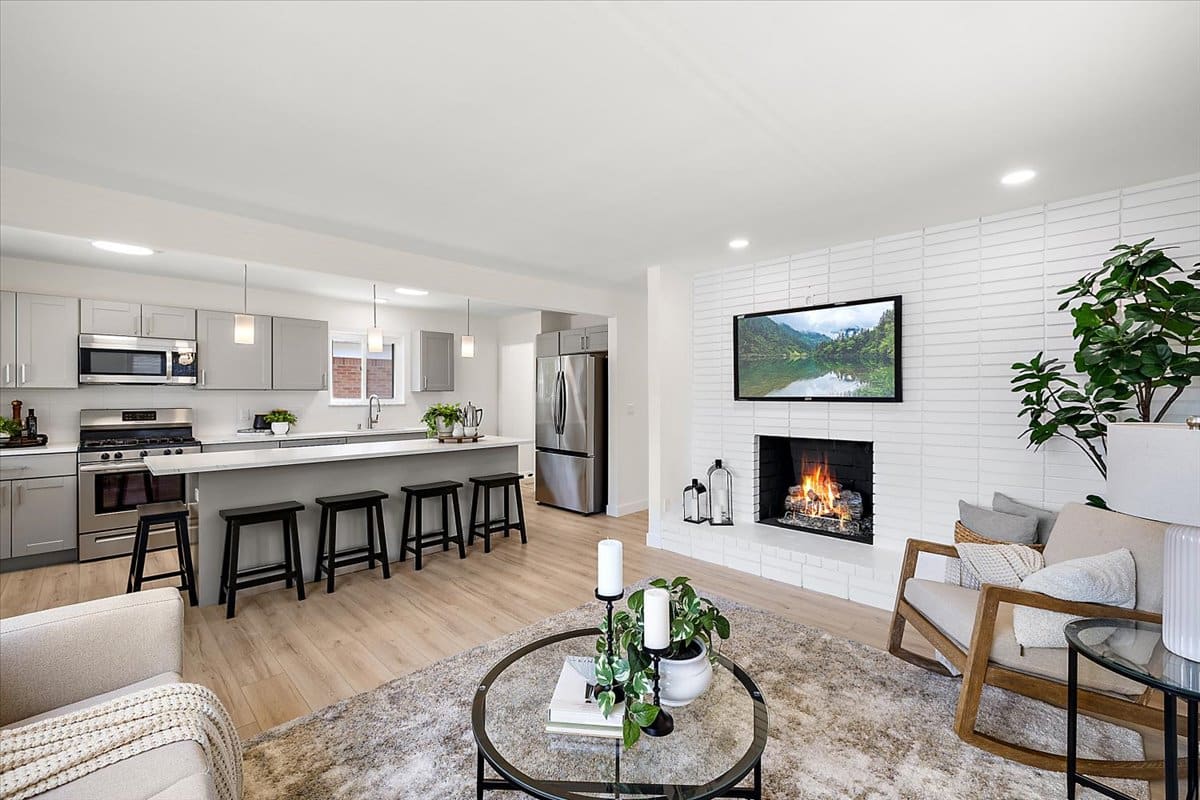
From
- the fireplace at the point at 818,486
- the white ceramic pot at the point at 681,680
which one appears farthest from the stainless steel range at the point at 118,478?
the fireplace at the point at 818,486

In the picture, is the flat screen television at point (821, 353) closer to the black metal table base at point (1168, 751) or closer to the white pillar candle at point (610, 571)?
the black metal table base at point (1168, 751)

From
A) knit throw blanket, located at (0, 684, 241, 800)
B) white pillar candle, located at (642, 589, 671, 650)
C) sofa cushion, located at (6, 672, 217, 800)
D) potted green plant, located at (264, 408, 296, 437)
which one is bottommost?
sofa cushion, located at (6, 672, 217, 800)

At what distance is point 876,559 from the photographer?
3.69 meters

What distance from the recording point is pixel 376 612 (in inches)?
130

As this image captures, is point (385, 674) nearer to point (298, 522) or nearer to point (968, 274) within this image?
point (298, 522)

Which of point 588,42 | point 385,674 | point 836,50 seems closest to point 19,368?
point 385,674

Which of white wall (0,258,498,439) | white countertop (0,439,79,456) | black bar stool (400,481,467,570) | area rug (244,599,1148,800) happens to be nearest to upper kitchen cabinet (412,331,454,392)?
white wall (0,258,498,439)

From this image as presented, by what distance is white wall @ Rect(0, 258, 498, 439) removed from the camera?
4496 millimetres

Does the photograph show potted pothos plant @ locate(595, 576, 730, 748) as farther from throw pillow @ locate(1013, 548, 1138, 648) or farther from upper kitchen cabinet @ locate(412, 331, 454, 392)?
upper kitchen cabinet @ locate(412, 331, 454, 392)

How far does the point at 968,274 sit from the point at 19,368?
273 inches

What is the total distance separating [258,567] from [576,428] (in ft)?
10.3

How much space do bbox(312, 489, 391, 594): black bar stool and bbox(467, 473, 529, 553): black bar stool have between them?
2.67 feet

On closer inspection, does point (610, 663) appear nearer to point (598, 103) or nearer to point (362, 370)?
point (598, 103)

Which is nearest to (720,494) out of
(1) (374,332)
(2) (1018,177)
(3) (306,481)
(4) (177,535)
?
(2) (1018,177)
